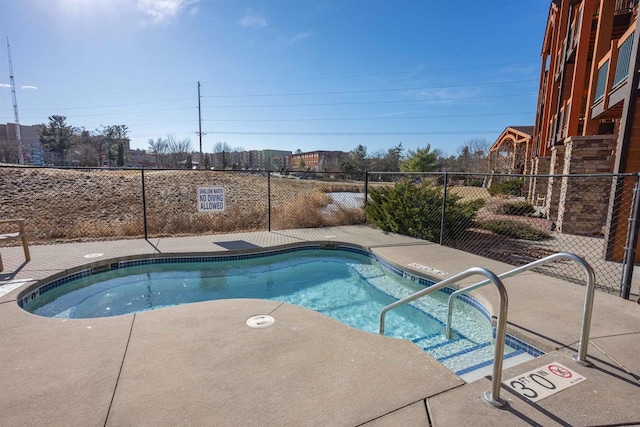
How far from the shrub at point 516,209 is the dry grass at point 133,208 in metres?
6.34

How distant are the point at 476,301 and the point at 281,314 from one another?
2.39 metres

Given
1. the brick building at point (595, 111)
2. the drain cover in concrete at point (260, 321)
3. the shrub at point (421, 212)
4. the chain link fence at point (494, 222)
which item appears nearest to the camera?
the drain cover in concrete at point (260, 321)

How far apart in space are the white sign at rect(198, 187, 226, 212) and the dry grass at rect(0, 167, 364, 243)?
1158 mm

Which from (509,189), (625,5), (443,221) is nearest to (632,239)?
(443,221)

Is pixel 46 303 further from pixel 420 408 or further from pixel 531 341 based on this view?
pixel 531 341

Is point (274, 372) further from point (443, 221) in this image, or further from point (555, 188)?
point (555, 188)

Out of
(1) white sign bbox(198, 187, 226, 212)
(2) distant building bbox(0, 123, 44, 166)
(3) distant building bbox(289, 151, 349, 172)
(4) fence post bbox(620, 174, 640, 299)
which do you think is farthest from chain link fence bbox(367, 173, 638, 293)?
(3) distant building bbox(289, 151, 349, 172)

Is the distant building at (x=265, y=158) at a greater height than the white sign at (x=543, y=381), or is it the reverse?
the distant building at (x=265, y=158)

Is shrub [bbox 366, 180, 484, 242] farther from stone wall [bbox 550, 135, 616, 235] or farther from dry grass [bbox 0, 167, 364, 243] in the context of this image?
stone wall [bbox 550, 135, 616, 235]

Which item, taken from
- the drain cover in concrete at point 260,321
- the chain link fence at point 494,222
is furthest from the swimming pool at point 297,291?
the chain link fence at point 494,222

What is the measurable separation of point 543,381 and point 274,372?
71.7 inches

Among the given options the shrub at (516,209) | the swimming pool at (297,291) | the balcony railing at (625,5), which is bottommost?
the swimming pool at (297,291)

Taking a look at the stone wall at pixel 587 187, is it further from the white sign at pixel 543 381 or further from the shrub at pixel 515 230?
the white sign at pixel 543 381

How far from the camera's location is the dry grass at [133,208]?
7.43m
